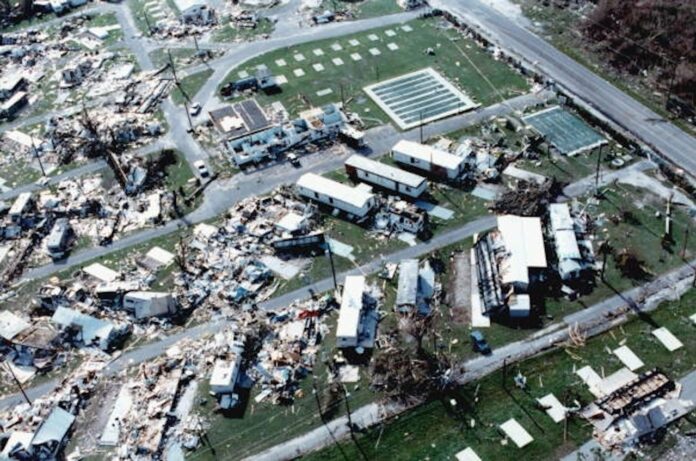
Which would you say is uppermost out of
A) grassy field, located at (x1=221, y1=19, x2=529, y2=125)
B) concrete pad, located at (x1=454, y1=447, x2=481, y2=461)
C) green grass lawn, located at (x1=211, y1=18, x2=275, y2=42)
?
green grass lawn, located at (x1=211, y1=18, x2=275, y2=42)

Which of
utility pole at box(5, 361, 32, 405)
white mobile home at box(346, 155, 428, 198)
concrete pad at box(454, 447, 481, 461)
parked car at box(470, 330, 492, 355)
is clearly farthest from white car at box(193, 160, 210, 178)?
concrete pad at box(454, 447, 481, 461)

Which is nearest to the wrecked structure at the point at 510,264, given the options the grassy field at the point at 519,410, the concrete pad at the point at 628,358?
the grassy field at the point at 519,410

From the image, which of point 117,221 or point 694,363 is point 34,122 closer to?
point 117,221

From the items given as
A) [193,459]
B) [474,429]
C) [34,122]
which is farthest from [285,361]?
[34,122]

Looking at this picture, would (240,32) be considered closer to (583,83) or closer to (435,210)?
(583,83)

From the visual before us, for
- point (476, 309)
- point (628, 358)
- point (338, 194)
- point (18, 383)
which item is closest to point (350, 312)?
point (476, 309)

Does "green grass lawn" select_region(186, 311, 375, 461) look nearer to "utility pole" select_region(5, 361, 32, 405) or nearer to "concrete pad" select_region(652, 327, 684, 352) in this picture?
"utility pole" select_region(5, 361, 32, 405)
